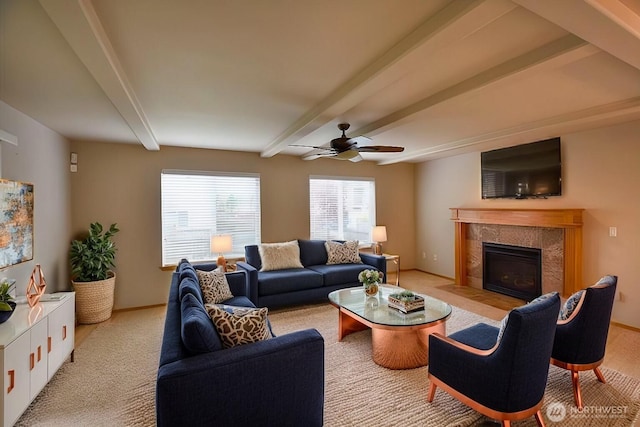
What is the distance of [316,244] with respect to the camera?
5238mm

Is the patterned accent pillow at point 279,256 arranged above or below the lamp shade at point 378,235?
below

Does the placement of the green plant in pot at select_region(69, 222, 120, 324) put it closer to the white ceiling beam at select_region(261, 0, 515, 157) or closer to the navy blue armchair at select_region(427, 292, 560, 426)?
the white ceiling beam at select_region(261, 0, 515, 157)

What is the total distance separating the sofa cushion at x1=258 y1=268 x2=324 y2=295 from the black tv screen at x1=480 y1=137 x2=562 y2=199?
10.5ft

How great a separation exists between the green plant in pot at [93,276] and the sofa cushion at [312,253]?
8.86 ft

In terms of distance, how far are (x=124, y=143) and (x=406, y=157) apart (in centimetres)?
469

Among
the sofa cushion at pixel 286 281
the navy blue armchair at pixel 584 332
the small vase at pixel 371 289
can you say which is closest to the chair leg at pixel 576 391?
the navy blue armchair at pixel 584 332

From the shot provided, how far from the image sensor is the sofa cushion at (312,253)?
16.6 feet

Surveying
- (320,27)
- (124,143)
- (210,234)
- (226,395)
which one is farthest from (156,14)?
(210,234)

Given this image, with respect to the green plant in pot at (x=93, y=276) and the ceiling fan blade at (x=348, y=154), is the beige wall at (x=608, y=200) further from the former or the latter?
the green plant in pot at (x=93, y=276)

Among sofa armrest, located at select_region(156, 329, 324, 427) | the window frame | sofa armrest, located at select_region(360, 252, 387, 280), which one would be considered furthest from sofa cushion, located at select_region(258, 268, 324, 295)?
sofa armrest, located at select_region(156, 329, 324, 427)

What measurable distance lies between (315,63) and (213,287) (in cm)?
241

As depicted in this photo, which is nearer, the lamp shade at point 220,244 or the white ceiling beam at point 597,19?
the white ceiling beam at point 597,19

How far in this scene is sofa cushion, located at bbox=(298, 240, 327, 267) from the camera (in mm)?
5072

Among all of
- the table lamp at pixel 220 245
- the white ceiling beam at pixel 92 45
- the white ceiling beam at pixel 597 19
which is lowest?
the table lamp at pixel 220 245
